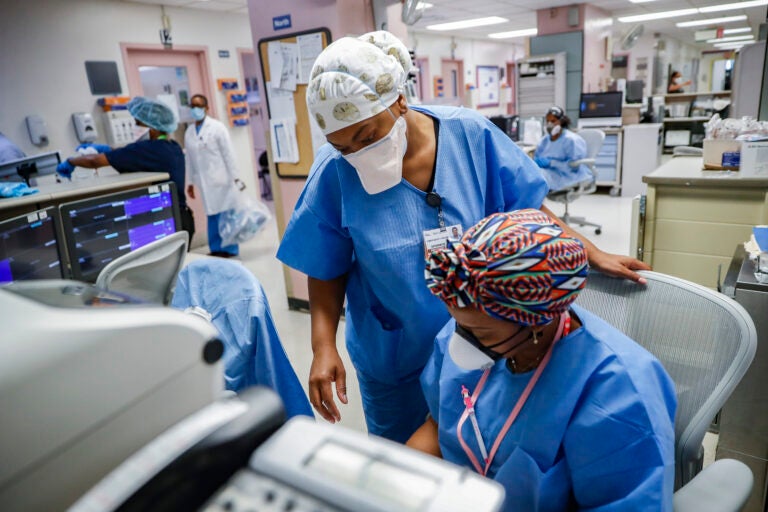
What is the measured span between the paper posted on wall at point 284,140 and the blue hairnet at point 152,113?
1.15 meters

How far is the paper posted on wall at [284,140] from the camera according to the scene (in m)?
3.09

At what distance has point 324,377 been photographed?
1.20 m

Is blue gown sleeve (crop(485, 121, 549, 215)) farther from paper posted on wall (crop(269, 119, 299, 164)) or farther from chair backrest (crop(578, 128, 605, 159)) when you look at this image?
chair backrest (crop(578, 128, 605, 159))

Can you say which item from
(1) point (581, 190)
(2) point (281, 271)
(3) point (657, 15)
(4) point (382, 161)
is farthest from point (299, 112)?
(3) point (657, 15)

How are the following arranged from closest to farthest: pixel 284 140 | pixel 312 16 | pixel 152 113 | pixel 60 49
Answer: pixel 312 16 < pixel 284 140 < pixel 152 113 < pixel 60 49

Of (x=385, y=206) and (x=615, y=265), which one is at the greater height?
(x=385, y=206)

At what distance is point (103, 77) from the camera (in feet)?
15.4

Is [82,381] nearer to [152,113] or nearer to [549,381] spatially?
[549,381]

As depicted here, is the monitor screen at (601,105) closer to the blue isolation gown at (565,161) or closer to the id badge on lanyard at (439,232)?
the blue isolation gown at (565,161)

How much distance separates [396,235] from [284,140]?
2.15 meters

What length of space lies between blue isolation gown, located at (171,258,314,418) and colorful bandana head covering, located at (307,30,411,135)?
46 cm

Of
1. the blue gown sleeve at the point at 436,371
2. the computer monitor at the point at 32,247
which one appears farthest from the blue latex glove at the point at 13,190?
the blue gown sleeve at the point at 436,371

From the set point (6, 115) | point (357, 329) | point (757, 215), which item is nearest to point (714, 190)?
point (757, 215)

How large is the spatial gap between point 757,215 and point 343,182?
1946 millimetres
